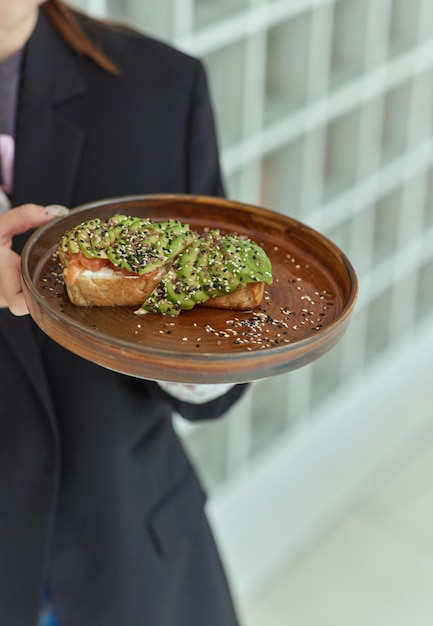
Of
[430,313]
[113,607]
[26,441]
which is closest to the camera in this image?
[26,441]

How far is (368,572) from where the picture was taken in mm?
2600

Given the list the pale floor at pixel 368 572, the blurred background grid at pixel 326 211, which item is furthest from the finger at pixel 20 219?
the pale floor at pixel 368 572

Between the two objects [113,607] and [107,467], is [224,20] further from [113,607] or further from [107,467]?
[113,607]

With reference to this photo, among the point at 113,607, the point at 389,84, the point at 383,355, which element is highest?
the point at 389,84

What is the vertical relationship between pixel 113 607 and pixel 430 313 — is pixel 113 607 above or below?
above

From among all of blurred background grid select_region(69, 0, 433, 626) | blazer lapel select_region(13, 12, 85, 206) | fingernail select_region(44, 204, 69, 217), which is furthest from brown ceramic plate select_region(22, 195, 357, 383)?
blurred background grid select_region(69, 0, 433, 626)

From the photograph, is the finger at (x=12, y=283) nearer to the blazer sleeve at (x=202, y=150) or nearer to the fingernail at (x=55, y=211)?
the fingernail at (x=55, y=211)

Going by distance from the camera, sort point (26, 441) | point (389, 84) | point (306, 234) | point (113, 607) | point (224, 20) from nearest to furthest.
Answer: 1. point (306, 234)
2. point (26, 441)
3. point (113, 607)
4. point (224, 20)
5. point (389, 84)

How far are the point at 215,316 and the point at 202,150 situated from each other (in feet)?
1.45

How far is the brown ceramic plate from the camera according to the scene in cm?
86

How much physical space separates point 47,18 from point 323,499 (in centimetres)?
181

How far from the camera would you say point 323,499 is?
2.75 m

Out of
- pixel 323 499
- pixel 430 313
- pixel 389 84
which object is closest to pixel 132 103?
pixel 389 84

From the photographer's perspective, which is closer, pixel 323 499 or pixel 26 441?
pixel 26 441
